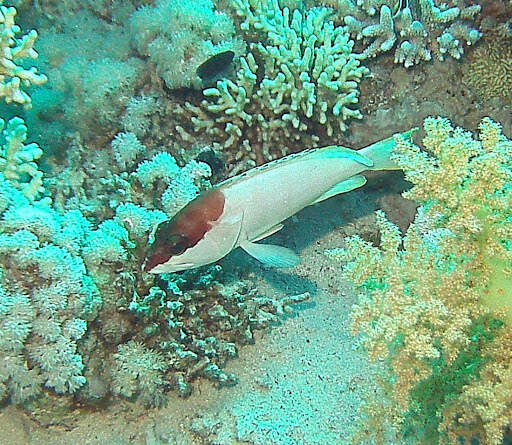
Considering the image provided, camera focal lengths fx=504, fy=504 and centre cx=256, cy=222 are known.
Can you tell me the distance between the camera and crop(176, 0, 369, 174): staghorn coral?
392 centimetres

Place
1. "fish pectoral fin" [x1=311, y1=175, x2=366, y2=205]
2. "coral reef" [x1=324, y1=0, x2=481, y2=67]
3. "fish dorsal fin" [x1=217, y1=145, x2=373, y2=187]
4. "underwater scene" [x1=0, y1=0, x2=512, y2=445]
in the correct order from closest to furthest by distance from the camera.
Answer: "underwater scene" [x1=0, y1=0, x2=512, y2=445] < "fish dorsal fin" [x1=217, y1=145, x2=373, y2=187] < "fish pectoral fin" [x1=311, y1=175, x2=366, y2=205] < "coral reef" [x1=324, y1=0, x2=481, y2=67]

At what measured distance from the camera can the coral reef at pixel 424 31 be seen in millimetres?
4016

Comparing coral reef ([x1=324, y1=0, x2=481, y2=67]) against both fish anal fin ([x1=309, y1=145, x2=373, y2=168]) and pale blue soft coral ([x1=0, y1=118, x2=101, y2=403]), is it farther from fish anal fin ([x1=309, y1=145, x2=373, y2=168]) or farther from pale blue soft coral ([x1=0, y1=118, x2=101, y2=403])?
pale blue soft coral ([x1=0, y1=118, x2=101, y2=403])

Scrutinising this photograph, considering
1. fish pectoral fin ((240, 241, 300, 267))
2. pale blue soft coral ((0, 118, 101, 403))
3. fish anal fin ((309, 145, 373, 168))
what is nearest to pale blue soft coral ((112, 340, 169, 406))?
pale blue soft coral ((0, 118, 101, 403))

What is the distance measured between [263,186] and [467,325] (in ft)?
4.26

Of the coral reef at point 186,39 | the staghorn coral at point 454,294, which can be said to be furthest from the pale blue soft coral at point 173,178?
the staghorn coral at point 454,294

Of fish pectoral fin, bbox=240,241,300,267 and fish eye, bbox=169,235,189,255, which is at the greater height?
fish eye, bbox=169,235,189,255

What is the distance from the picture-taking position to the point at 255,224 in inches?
112

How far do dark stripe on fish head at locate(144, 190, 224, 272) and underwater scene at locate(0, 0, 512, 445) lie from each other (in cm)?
1

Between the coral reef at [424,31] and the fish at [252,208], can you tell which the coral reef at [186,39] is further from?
the fish at [252,208]

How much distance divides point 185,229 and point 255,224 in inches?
17.1

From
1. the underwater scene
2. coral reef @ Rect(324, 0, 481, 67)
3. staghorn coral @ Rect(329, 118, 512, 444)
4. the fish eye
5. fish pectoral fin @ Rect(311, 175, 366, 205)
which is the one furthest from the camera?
coral reef @ Rect(324, 0, 481, 67)

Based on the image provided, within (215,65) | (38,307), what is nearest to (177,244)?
(38,307)

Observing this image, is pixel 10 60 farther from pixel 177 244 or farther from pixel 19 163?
pixel 177 244
